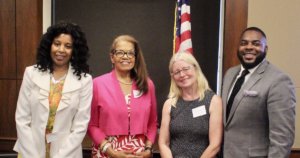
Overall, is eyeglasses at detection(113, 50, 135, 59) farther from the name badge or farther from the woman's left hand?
the woman's left hand

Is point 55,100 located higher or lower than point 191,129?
higher

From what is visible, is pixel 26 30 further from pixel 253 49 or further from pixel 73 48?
pixel 253 49

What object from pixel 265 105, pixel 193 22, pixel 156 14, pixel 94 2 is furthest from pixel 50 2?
pixel 265 105

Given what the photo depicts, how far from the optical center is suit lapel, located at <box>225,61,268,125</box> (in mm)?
2085

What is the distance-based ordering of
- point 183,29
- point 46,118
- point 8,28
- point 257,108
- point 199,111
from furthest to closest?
point 8,28 < point 183,29 < point 199,111 < point 46,118 < point 257,108

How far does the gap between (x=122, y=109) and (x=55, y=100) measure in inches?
18.6

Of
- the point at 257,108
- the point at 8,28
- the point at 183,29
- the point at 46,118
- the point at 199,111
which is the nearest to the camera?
the point at 257,108

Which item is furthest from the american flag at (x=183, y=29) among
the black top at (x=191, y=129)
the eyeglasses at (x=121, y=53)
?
the black top at (x=191, y=129)

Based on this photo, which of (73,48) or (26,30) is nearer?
(73,48)

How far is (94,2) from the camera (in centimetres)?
475

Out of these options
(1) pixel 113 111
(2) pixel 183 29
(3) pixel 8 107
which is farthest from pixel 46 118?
(3) pixel 8 107

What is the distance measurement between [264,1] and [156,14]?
158cm

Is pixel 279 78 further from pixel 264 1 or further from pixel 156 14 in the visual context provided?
pixel 156 14

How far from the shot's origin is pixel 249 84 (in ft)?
6.88
